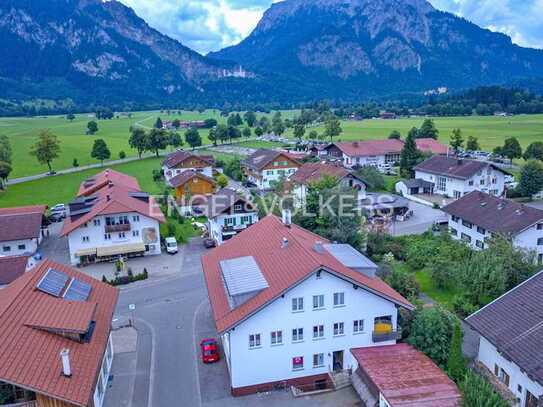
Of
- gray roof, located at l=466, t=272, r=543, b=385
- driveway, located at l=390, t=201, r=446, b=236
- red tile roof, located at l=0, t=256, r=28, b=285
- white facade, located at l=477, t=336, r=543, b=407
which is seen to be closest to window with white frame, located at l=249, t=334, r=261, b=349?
gray roof, located at l=466, t=272, r=543, b=385

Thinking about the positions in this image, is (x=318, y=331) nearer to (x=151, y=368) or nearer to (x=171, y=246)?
(x=151, y=368)

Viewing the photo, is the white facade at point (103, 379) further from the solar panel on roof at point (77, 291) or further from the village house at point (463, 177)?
the village house at point (463, 177)

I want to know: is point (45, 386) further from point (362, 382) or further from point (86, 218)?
point (86, 218)

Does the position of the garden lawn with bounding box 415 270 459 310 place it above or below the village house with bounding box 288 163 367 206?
below

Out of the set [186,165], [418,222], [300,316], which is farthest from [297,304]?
[186,165]

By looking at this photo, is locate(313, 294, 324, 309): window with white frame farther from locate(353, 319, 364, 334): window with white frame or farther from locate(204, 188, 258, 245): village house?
locate(204, 188, 258, 245): village house

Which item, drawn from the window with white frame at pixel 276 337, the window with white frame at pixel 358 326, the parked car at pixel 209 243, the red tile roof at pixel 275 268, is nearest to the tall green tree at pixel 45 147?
the parked car at pixel 209 243

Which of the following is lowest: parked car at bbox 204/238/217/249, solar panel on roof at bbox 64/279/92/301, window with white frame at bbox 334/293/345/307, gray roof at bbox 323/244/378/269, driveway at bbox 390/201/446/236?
driveway at bbox 390/201/446/236
